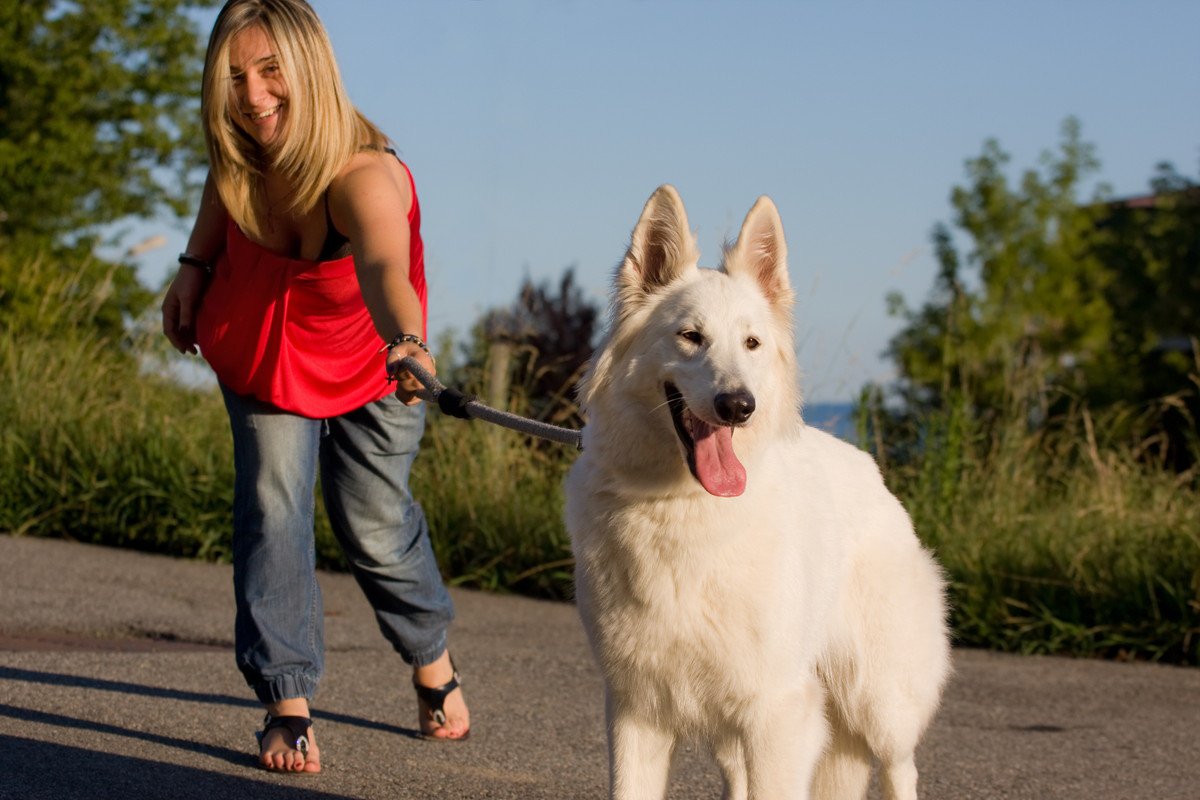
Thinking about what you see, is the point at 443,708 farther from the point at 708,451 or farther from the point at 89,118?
the point at 89,118

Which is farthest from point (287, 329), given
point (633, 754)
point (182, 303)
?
point (633, 754)

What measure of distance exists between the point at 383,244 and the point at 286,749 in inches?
67.2

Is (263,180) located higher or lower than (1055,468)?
higher

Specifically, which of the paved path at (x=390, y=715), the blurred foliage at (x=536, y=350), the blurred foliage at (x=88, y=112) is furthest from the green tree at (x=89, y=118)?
the paved path at (x=390, y=715)

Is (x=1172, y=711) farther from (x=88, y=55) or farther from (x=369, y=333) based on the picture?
(x=88, y=55)

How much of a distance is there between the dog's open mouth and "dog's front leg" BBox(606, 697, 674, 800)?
0.64 meters

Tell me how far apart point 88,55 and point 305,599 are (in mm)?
22507

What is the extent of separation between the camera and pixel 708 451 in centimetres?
332

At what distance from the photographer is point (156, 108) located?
24750 mm

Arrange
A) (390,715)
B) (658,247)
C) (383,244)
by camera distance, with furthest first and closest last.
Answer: (390,715)
(383,244)
(658,247)

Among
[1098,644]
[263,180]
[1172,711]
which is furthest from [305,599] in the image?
[1098,644]

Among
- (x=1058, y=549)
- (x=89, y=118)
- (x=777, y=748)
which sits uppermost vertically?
(x=89, y=118)

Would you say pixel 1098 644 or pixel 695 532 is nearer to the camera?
pixel 695 532

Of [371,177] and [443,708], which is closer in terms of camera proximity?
[371,177]
